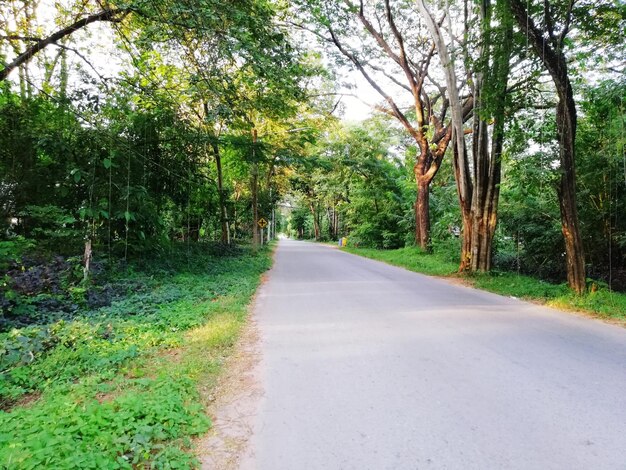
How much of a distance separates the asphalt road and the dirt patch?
0.33 ft

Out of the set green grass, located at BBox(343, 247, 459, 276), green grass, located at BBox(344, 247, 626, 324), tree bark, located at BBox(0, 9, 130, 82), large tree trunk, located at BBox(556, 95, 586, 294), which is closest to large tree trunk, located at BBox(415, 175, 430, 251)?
green grass, located at BBox(343, 247, 459, 276)

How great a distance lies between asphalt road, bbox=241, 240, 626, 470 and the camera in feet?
8.98

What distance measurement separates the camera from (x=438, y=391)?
371 centimetres

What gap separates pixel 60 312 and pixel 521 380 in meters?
7.02

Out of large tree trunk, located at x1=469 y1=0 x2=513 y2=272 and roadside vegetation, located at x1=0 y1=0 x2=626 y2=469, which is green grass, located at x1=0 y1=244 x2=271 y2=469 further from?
large tree trunk, located at x1=469 y1=0 x2=513 y2=272

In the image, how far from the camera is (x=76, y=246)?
389 inches

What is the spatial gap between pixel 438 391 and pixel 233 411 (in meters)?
1.91

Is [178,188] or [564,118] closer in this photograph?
[564,118]

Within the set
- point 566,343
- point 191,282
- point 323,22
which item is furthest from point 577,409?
point 323,22

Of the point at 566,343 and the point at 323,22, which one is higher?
the point at 323,22

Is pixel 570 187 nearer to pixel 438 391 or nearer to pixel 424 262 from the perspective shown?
pixel 438 391

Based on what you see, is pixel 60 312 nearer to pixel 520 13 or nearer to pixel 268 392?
pixel 268 392

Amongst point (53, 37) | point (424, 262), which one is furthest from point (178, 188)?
point (424, 262)

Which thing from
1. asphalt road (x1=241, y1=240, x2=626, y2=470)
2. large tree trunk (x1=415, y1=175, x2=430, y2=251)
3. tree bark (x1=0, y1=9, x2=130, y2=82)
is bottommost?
asphalt road (x1=241, y1=240, x2=626, y2=470)
